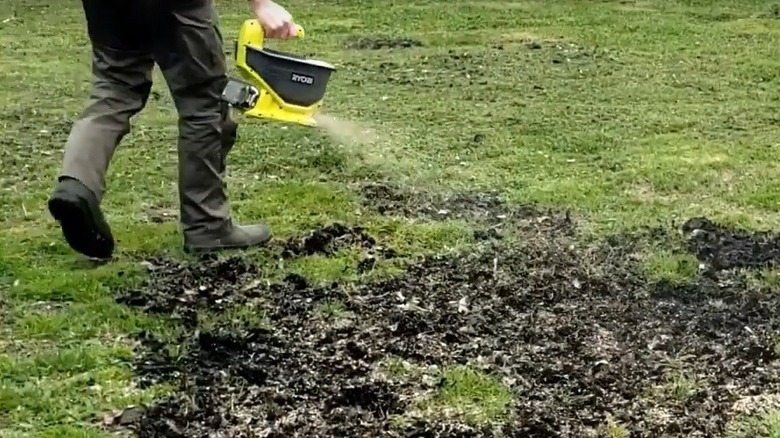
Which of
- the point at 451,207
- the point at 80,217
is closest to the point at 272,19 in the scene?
the point at 80,217

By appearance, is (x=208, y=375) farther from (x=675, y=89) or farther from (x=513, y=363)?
(x=675, y=89)

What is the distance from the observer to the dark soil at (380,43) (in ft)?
33.1

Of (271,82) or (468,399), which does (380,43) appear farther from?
(468,399)

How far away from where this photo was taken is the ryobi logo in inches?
177

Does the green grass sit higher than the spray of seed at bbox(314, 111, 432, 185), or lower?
higher

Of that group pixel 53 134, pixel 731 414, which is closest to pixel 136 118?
pixel 53 134

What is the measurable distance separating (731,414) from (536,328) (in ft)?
2.54

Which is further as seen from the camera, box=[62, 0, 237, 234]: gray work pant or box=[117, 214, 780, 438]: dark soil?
box=[62, 0, 237, 234]: gray work pant

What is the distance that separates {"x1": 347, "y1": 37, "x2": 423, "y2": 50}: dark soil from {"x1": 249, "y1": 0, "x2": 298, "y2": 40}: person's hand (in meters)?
5.68

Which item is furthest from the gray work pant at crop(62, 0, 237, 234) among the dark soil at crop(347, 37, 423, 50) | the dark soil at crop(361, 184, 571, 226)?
the dark soil at crop(347, 37, 423, 50)

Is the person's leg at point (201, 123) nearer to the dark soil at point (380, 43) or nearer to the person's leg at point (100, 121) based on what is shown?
the person's leg at point (100, 121)

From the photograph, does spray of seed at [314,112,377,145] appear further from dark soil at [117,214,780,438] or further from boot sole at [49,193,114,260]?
boot sole at [49,193,114,260]

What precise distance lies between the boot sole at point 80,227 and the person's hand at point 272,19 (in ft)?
3.05

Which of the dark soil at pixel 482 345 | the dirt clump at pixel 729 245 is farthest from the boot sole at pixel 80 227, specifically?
the dirt clump at pixel 729 245
